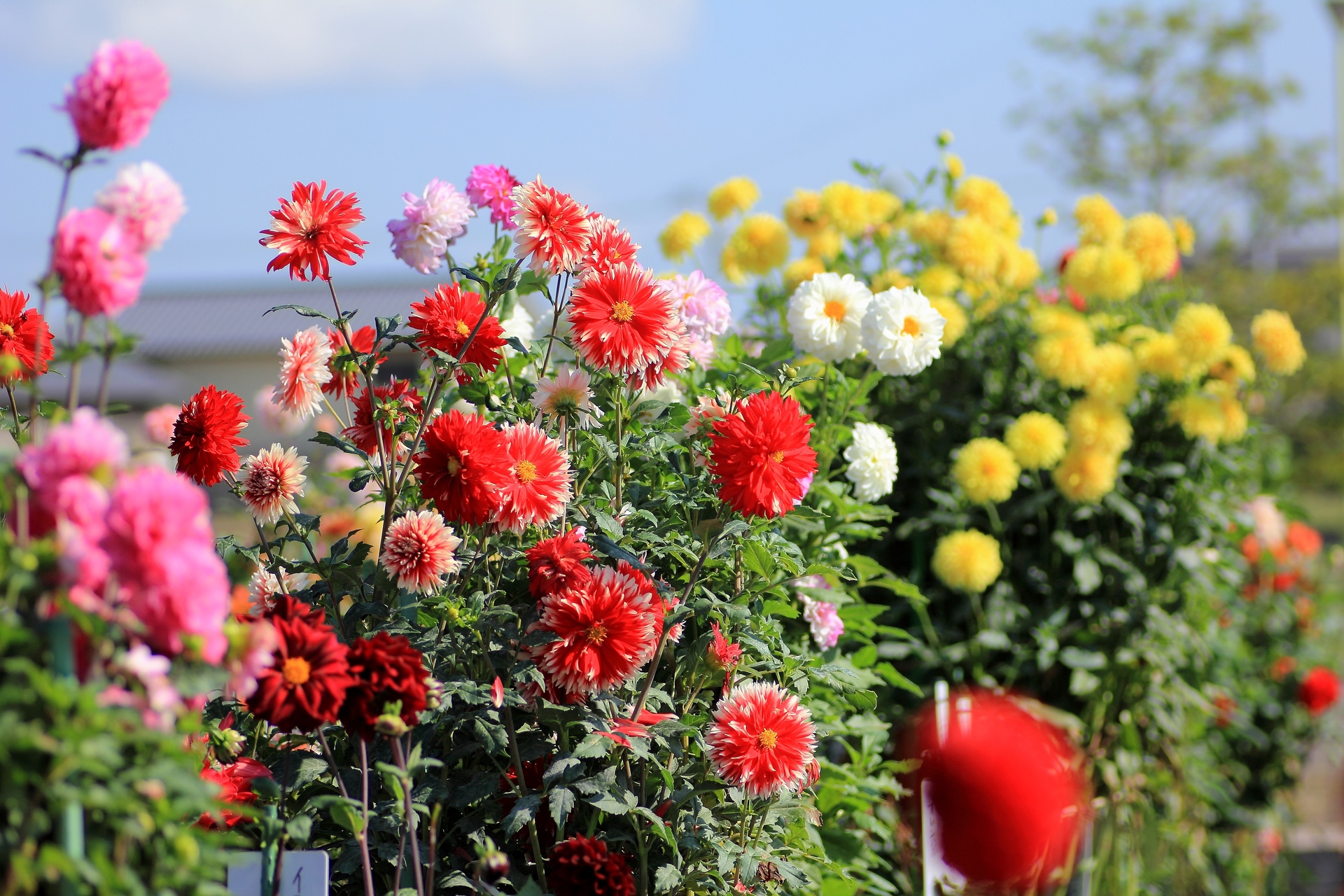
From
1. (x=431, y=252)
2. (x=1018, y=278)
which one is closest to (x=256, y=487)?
(x=431, y=252)

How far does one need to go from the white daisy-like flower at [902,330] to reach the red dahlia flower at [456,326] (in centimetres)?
73

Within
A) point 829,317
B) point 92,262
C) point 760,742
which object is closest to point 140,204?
point 92,262

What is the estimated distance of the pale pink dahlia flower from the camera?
64.1 inches

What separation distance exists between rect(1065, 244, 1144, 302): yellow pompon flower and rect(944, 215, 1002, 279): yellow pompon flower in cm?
22

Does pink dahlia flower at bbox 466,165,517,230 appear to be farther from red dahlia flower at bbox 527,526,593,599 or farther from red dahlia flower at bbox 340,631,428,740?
red dahlia flower at bbox 340,631,428,740

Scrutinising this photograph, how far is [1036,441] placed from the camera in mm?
3043

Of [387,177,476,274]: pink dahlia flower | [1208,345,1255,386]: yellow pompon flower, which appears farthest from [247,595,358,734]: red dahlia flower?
[1208,345,1255,386]: yellow pompon flower

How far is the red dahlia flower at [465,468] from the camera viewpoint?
5.13 feet

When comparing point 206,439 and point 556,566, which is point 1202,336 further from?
point 206,439

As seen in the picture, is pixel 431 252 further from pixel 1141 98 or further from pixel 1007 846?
pixel 1141 98

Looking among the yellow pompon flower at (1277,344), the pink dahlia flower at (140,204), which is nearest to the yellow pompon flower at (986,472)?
the yellow pompon flower at (1277,344)

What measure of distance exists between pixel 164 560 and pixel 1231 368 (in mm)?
3088

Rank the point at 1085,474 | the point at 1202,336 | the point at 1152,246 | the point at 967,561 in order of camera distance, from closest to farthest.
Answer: the point at 967,561
the point at 1085,474
the point at 1202,336
the point at 1152,246

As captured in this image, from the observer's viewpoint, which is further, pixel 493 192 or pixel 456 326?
pixel 493 192
